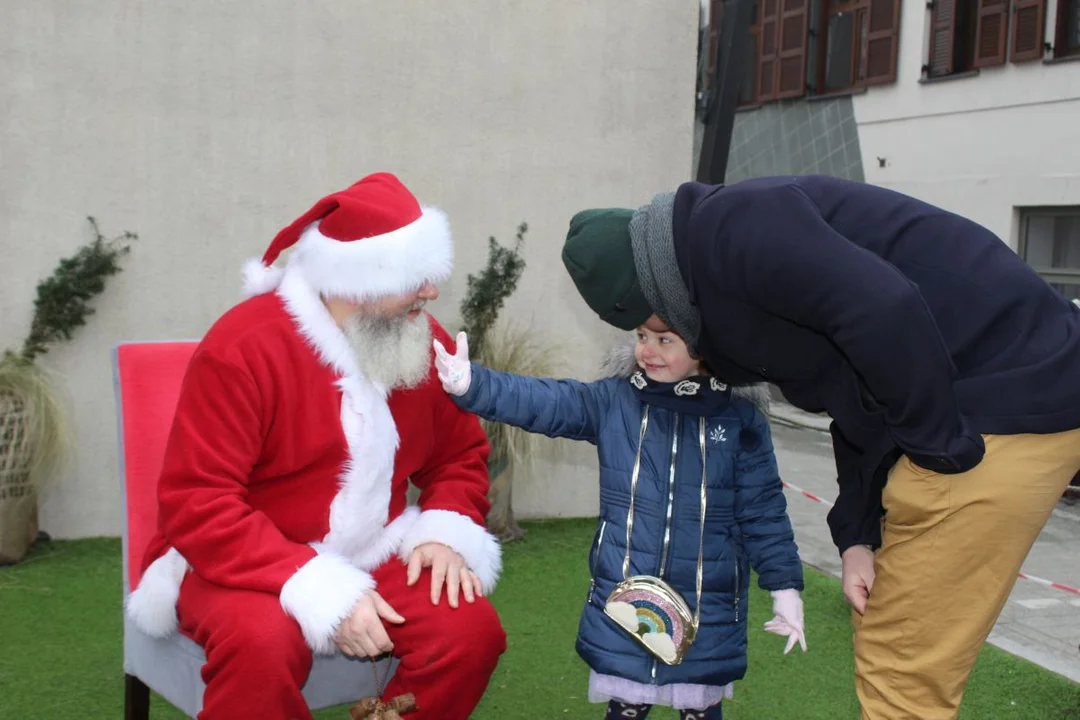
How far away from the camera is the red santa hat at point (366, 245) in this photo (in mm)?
2385

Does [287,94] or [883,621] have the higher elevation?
[287,94]

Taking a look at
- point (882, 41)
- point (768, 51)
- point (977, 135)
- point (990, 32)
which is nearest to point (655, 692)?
point (977, 135)

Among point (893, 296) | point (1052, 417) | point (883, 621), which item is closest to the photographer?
point (893, 296)

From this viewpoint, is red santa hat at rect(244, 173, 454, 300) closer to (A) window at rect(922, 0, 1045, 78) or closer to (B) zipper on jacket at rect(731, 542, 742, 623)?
(B) zipper on jacket at rect(731, 542, 742, 623)

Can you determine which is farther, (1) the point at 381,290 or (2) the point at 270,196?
(2) the point at 270,196

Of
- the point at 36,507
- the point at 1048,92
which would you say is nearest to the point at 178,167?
the point at 36,507

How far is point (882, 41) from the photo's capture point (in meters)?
12.8

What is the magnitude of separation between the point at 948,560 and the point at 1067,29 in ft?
34.5

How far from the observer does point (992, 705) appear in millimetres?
3492

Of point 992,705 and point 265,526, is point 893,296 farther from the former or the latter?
point 992,705

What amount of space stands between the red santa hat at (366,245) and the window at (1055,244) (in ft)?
31.9

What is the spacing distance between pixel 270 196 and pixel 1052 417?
149 inches

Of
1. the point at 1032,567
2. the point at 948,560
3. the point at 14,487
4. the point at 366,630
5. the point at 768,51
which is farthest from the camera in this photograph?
the point at 768,51

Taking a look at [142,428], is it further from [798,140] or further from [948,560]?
[798,140]
